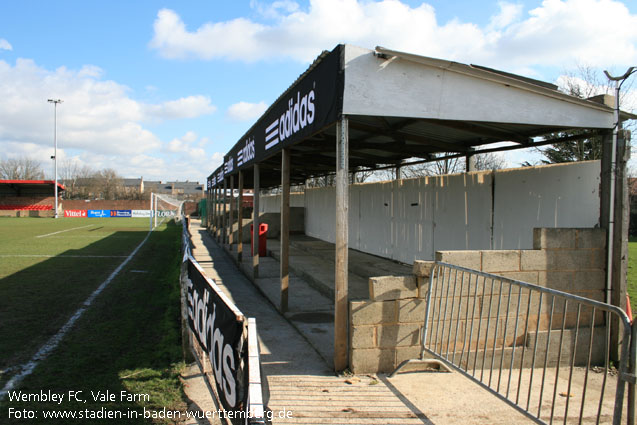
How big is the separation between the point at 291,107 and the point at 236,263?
7696 mm

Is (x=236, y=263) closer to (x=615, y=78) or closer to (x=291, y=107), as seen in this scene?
(x=291, y=107)

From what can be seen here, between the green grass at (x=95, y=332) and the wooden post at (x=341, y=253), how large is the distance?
A: 5.37 feet

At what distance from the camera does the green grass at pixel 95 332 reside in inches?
172

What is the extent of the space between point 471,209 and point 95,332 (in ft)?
20.2

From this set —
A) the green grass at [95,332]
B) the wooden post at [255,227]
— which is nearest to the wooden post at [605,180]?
the green grass at [95,332]

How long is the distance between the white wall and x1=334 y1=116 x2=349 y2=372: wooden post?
3068mm

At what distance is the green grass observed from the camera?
4.36m

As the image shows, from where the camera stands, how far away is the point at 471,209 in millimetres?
7602

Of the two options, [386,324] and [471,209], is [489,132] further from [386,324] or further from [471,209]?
[386,324]

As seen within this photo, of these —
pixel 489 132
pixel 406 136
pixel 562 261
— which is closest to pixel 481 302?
pixel 562 261

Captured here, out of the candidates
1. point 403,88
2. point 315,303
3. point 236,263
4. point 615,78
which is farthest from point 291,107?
point 236,263

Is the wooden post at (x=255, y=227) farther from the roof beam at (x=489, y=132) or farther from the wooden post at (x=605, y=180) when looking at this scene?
the wooden post at (x=605, y=180)

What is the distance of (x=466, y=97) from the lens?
4.79 meters

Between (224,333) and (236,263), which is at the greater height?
(224,333)
